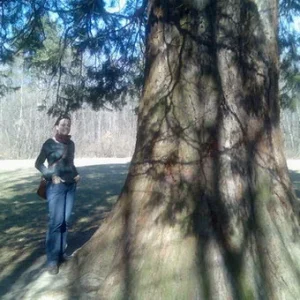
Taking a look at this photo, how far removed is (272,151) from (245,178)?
0.49 m

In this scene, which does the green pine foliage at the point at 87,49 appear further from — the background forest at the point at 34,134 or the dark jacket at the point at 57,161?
the background forest at the point at 34,134

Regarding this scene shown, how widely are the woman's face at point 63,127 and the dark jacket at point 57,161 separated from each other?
0.13m

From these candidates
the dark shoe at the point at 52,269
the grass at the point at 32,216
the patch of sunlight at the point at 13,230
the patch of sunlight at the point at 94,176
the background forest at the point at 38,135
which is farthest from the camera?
the background forest at the point at 38,135

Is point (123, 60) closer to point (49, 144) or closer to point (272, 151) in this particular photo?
point (49, 144)

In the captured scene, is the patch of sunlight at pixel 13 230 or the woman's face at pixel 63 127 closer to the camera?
the woman's face at pixel 63 127

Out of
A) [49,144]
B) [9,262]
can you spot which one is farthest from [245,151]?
[9,262]

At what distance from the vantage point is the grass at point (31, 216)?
7140 mm

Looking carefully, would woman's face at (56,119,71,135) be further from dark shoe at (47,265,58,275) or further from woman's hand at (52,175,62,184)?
dark shoe at (47,265,58,275)

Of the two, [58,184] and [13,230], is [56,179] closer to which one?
[58,184]

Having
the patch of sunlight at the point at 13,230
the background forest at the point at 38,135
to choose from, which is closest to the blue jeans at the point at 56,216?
the patch of sunlight at the point at 13,230

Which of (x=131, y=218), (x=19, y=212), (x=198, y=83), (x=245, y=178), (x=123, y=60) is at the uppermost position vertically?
(x=123, y=60)

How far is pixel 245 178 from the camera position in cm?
532

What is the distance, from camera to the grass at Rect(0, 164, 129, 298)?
23.4ft

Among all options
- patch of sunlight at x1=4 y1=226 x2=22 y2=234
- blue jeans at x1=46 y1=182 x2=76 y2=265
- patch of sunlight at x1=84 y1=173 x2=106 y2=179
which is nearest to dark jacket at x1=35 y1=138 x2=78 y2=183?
blue jeans at x1=46 y1=182 x2=76 y2=265
